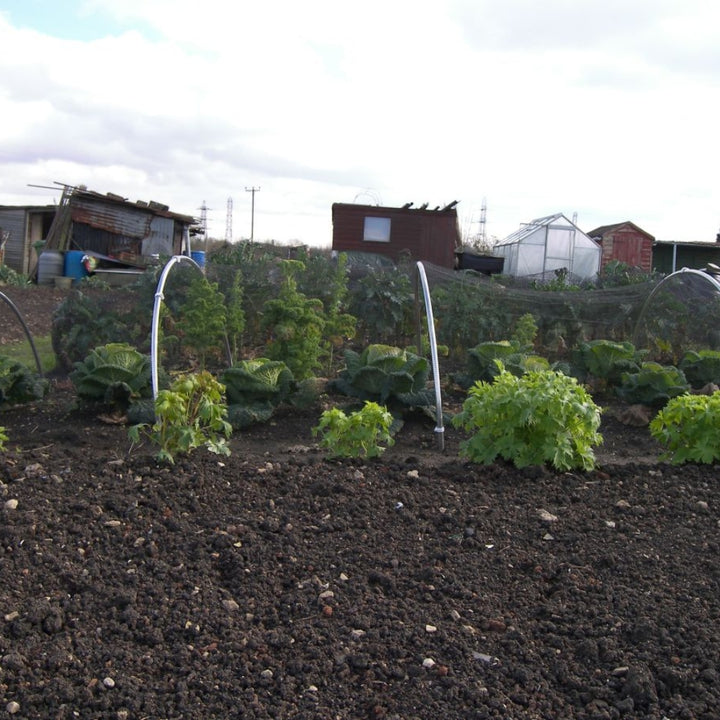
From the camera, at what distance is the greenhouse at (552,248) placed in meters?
26.7

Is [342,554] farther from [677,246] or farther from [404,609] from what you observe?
[677,246]

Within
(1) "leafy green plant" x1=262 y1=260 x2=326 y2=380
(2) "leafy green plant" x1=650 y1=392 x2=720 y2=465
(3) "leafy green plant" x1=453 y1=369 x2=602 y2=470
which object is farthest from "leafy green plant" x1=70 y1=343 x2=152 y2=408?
(2) "leafy green plant" x1=650 y1=392 x2=720 y2=465

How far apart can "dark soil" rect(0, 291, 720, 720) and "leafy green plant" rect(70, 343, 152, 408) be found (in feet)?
4.52

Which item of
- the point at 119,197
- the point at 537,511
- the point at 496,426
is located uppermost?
the point at 119,197

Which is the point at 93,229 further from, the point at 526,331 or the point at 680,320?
the point at 680,320

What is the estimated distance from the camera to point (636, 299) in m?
8.84

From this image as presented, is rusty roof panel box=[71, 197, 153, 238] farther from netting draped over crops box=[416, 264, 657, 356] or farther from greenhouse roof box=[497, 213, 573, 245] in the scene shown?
netting draped over crops box=[416, 264, 657, 356]

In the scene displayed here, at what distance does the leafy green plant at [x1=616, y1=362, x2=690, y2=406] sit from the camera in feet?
22.4

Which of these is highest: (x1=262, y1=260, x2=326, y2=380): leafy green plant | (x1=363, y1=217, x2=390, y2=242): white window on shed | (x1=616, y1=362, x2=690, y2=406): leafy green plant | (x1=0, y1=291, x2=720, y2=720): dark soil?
(x1=363, y1=217, x2=390, y2=242): white window on shed

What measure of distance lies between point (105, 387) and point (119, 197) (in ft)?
60.0

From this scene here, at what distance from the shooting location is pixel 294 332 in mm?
7105

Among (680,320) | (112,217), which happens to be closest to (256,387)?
(680,320)

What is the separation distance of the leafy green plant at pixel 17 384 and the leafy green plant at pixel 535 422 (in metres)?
3.48

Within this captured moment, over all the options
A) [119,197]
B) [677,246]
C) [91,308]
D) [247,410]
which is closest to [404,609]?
[247,410]
